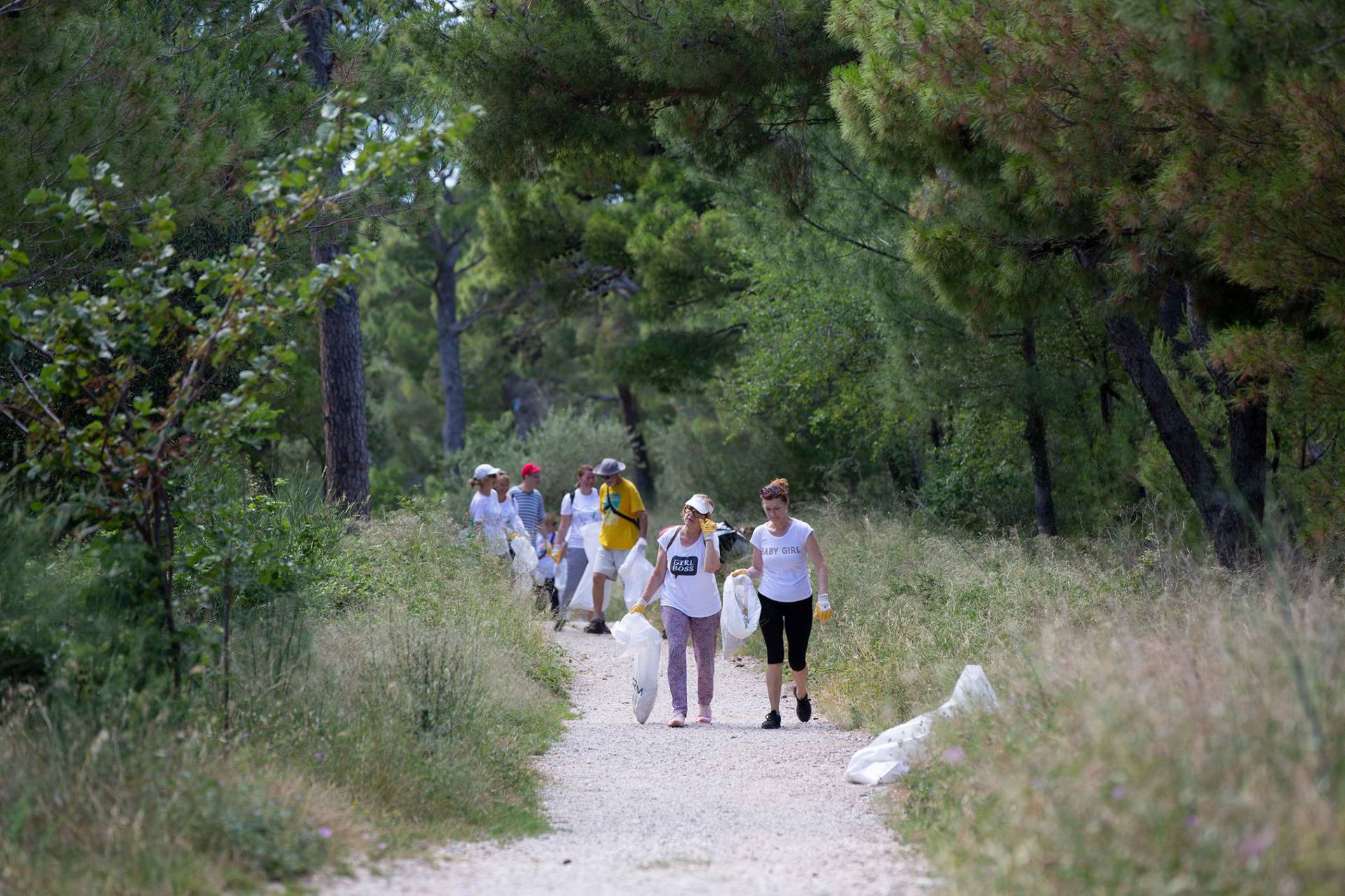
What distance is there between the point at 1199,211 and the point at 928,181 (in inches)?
172

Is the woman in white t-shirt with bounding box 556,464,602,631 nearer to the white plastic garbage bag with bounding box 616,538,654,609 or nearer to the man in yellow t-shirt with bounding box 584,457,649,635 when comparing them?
the man in yellow t-shirt with bounding box 584,457,649,635

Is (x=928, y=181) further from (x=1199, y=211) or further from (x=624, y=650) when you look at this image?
(x=624, y=650)

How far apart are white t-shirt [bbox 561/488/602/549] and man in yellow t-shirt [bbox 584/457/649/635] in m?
0.98

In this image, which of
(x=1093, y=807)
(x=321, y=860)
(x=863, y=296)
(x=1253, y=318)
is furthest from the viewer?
(x=863, y=296)

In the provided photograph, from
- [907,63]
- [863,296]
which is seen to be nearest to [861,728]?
[907,63]

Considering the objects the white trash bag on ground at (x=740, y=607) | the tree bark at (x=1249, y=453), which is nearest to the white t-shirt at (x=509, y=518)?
the white trash bag on ground at (x=740, y=607)

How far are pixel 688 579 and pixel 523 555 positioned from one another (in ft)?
17.0

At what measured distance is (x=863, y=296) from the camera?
17.1 metres

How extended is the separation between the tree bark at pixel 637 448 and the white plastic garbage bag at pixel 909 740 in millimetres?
23907

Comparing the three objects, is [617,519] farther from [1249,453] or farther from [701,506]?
[1249,453]

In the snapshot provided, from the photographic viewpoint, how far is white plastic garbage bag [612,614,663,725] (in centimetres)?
957

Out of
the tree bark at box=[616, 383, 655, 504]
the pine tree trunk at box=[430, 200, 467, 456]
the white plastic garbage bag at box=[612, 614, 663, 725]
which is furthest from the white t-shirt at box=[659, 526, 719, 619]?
the pine tree trunk at box=[430, 200, 467, 456]

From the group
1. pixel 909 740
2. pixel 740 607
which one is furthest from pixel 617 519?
pixel 909 740

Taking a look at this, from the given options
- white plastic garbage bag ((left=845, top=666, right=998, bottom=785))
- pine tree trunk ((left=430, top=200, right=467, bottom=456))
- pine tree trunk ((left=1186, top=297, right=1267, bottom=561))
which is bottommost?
white plastic garbage bag ((left=845, top=666, right=998, bottom=785))
